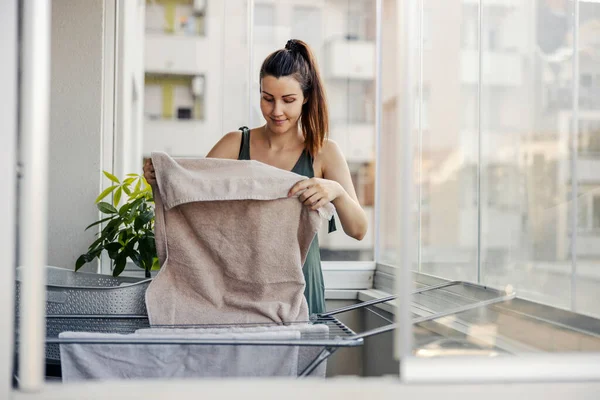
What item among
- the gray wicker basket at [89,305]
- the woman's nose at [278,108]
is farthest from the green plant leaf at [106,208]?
the woman's nose at [278,108]

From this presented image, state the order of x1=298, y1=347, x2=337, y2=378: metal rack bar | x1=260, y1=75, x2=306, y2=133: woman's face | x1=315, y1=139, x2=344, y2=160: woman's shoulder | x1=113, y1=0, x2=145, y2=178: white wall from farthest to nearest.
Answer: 1. x1=113, y1=0, x2=145, y2=178: white wall
2. x1=315, y1=139, x2=344, y2=160: woman's shoulder
3. x1=260, y1=75, x2=306, y2=133: woman's face
4. x1=298, y1=347, x2=337, y2=378: metal rack bar

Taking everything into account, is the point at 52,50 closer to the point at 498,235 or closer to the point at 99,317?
the point at 99,317

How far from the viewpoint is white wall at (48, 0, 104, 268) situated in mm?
3012

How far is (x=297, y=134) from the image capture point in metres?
2.48

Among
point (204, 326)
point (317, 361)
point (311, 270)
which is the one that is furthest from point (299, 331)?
point (311, 270)

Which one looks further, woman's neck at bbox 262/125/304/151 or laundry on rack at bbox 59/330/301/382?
woman's neck at bbox 262/125/304/151

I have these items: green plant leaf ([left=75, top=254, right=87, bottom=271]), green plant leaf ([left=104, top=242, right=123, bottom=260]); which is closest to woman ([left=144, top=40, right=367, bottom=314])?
green plant leaf ([left=104, top=242, right=123, bottom=260])

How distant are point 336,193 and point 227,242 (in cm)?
31

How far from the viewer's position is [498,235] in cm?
222

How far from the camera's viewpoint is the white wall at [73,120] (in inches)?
119

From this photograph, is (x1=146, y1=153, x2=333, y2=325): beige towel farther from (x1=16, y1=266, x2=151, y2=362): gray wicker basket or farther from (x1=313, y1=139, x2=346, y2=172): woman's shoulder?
(x1=313, y1=139, x2=346, y2=172): woman's shoulder

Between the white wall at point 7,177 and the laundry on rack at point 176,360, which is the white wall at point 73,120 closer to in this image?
the laundry on rack at point 176,360

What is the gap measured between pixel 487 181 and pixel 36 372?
1424mm

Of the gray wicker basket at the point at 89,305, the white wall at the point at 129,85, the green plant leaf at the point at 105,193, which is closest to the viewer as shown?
the gray wicker basket at the point at 89,305
